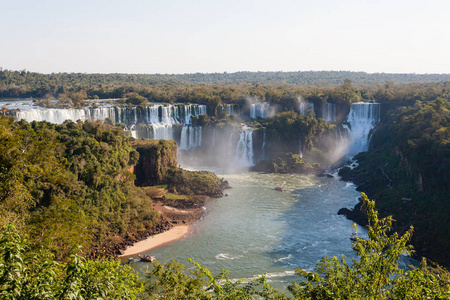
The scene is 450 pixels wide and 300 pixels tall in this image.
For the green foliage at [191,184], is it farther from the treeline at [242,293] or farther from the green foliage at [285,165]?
the treeline at [242,293]

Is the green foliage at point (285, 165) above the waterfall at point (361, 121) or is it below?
below

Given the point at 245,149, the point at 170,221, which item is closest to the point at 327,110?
the point at 245,149

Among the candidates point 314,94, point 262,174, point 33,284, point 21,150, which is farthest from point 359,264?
point 314,94

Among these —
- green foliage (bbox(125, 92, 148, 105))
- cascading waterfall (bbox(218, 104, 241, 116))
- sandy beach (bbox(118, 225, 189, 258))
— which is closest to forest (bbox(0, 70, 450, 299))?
green foliage (bbox(125, 92, 148, 105))

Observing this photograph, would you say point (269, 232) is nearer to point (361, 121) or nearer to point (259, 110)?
point (259, 110)

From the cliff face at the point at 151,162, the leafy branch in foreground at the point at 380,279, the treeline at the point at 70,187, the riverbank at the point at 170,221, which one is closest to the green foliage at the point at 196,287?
the leafy branch in foreground at the point at 380,279
